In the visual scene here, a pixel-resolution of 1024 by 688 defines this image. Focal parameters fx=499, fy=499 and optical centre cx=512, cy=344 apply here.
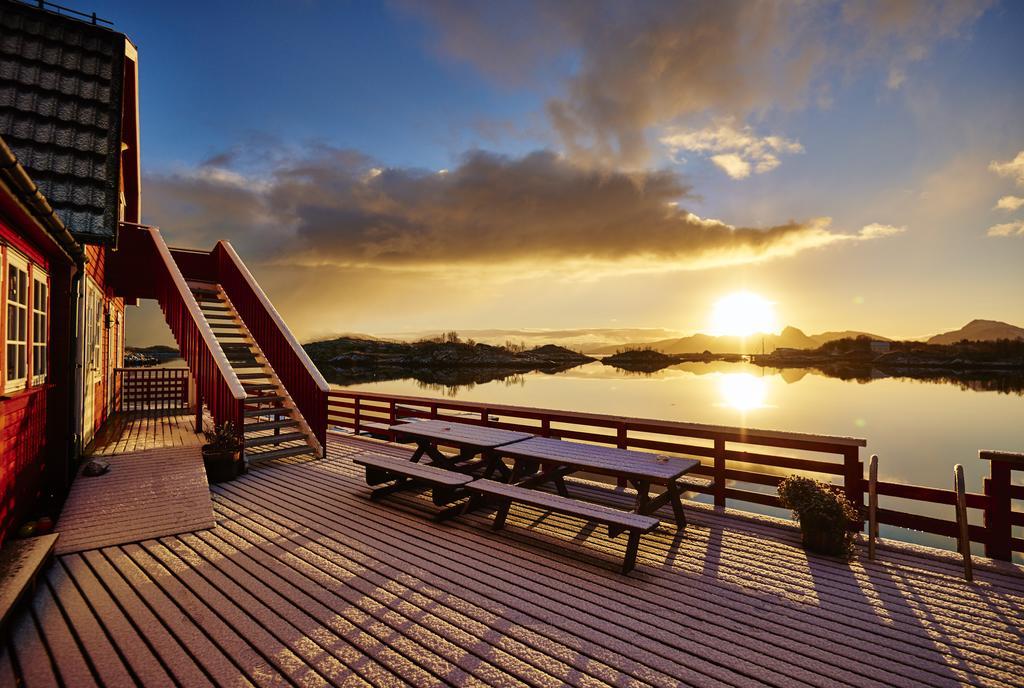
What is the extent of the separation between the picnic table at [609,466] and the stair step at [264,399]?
15.7ft

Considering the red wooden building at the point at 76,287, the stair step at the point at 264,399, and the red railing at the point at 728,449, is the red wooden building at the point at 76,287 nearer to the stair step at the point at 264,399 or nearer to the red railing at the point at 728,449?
the stair step at the point at 264,399

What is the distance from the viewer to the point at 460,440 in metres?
5.73

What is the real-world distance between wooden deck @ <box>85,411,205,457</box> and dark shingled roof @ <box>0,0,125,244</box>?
11.3ft

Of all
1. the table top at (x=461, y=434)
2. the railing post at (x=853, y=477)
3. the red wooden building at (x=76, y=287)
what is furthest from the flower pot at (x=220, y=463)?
the railing post at (x=853, y=477)

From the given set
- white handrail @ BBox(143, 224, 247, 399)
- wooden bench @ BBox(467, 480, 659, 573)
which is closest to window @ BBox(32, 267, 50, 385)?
white handrail @ BBox(143, 224, 247, 399)

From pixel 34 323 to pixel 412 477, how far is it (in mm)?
4055

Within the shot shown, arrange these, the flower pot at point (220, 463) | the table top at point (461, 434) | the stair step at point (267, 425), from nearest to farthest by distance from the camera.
Result: 1. the table top at point (461, 434)
2. the flower pot at point (220, 463)
3. the stair step at point (267, 425)

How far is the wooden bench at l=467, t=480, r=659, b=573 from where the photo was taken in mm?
3926

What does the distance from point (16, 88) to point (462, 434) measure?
302 inches

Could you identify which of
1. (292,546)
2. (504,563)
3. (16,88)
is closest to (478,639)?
(504,563)

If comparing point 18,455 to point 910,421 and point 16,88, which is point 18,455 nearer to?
point 16,88

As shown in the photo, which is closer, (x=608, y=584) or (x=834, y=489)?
(x=608, y=584)

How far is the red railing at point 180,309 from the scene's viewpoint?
732 cm

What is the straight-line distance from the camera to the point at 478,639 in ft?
9.75
